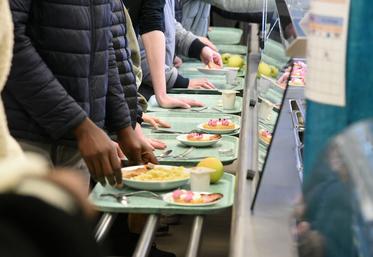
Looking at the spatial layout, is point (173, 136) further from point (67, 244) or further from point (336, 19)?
point (67, 244)

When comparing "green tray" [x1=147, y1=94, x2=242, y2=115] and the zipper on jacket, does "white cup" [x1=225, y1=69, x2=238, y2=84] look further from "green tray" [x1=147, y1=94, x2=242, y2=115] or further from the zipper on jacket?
the zipper on jacket

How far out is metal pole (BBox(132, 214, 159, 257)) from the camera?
195cm

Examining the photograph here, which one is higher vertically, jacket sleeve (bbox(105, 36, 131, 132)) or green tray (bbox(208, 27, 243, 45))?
jacket sleeve (bbox(105, 36, 131, 132))

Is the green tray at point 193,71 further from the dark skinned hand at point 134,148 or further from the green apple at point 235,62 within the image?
the dark skinned hand at point 134,148

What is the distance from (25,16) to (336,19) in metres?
1.24

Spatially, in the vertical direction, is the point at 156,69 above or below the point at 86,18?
below

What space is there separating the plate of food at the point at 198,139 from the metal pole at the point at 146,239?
3.30ft

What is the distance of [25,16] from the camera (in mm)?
2342

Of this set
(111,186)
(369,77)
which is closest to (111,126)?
(111,186)

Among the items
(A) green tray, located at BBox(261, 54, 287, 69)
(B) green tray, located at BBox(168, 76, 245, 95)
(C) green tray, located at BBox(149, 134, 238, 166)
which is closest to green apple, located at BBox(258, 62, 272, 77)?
(A) green tray, located at BBox(261, 54, 287, 69)

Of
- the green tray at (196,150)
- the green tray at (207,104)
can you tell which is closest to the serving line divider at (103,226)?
the green tray at (196,150)

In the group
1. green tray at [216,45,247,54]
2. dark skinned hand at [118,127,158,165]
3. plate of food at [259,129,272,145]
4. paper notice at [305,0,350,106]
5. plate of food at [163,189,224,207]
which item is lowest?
green tray at [216,45,247,54]

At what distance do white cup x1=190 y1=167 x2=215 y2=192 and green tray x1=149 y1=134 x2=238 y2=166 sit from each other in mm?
452

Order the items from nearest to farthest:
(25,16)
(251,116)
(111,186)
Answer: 1. (25,16)
2. (111,186)
3. (251,116)
